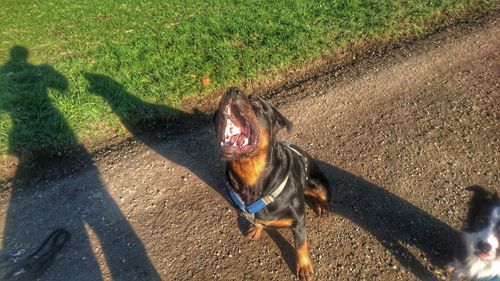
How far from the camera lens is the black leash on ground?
404 cm

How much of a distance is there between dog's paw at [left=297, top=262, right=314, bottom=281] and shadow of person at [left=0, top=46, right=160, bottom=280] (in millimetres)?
1544

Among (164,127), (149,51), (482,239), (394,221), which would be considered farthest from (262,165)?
(149,51)

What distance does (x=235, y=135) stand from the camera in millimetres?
3090

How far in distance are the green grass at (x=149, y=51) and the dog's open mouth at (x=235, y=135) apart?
3.06 metres

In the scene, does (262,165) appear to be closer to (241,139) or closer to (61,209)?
(241,139)

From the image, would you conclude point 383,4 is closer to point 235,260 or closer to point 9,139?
point 235,260

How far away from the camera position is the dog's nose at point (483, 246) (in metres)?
3.03

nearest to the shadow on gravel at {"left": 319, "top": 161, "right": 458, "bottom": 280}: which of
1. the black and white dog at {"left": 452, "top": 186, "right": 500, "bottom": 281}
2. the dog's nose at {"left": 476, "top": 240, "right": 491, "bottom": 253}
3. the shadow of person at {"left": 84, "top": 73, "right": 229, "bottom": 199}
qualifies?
the black and white dog at {"left": 452, "top": 186, "right": 500, "bottom": 281}

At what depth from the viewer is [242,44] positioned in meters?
7.32

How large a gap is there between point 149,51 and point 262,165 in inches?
192

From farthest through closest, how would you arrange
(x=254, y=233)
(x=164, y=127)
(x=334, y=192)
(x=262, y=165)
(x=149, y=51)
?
(x=149, y=51) → (x=164, y=127) → (x=334, y=192) → (x=254, y=233) → (x=262, y=165)

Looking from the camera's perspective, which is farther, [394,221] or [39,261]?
[394,221]

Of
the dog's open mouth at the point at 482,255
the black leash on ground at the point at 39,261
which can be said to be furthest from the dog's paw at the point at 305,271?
the black leash on ground at the point at 39,261

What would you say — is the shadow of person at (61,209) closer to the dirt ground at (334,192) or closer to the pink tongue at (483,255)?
the dirt ground at (334,192)
